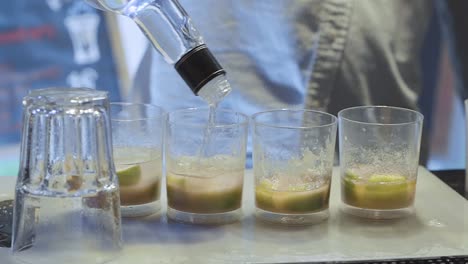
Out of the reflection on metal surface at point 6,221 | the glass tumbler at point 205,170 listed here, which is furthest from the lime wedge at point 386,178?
the reflection on metal surface at point 6,221

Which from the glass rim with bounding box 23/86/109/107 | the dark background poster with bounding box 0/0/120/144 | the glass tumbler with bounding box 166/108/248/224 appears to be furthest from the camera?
the dark background poster with bounding box 0/0/120/144

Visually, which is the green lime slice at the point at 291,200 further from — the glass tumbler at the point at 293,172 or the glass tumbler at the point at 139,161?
the glass tumbler at the point at 139,161

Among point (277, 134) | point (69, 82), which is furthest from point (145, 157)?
point (69, 82)

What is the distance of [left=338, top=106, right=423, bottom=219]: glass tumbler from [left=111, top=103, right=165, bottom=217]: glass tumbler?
239mm

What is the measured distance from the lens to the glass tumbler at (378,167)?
3.39 feet

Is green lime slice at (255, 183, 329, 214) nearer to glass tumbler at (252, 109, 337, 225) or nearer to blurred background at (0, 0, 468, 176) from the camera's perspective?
glass tumbler at (252, 109, 337, 225)

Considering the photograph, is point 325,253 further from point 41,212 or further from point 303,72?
point 303,72

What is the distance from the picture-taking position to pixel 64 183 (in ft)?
2.97

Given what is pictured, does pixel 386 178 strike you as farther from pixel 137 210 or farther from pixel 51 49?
pixel 51 49

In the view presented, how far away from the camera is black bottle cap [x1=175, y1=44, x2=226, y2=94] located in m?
0.94

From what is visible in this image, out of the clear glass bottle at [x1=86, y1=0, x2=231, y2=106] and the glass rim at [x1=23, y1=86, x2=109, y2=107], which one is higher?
the clear glass bottle at [x1=86, y1=0, x2=231, y2=106]

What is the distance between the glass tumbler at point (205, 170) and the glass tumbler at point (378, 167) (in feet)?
0.46

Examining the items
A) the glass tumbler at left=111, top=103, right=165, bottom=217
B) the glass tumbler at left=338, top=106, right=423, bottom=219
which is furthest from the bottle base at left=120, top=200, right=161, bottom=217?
the glass tumbler at left=338, top=106, right=423, bottom=219

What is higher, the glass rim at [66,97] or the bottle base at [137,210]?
the glass rim at [66,97]
